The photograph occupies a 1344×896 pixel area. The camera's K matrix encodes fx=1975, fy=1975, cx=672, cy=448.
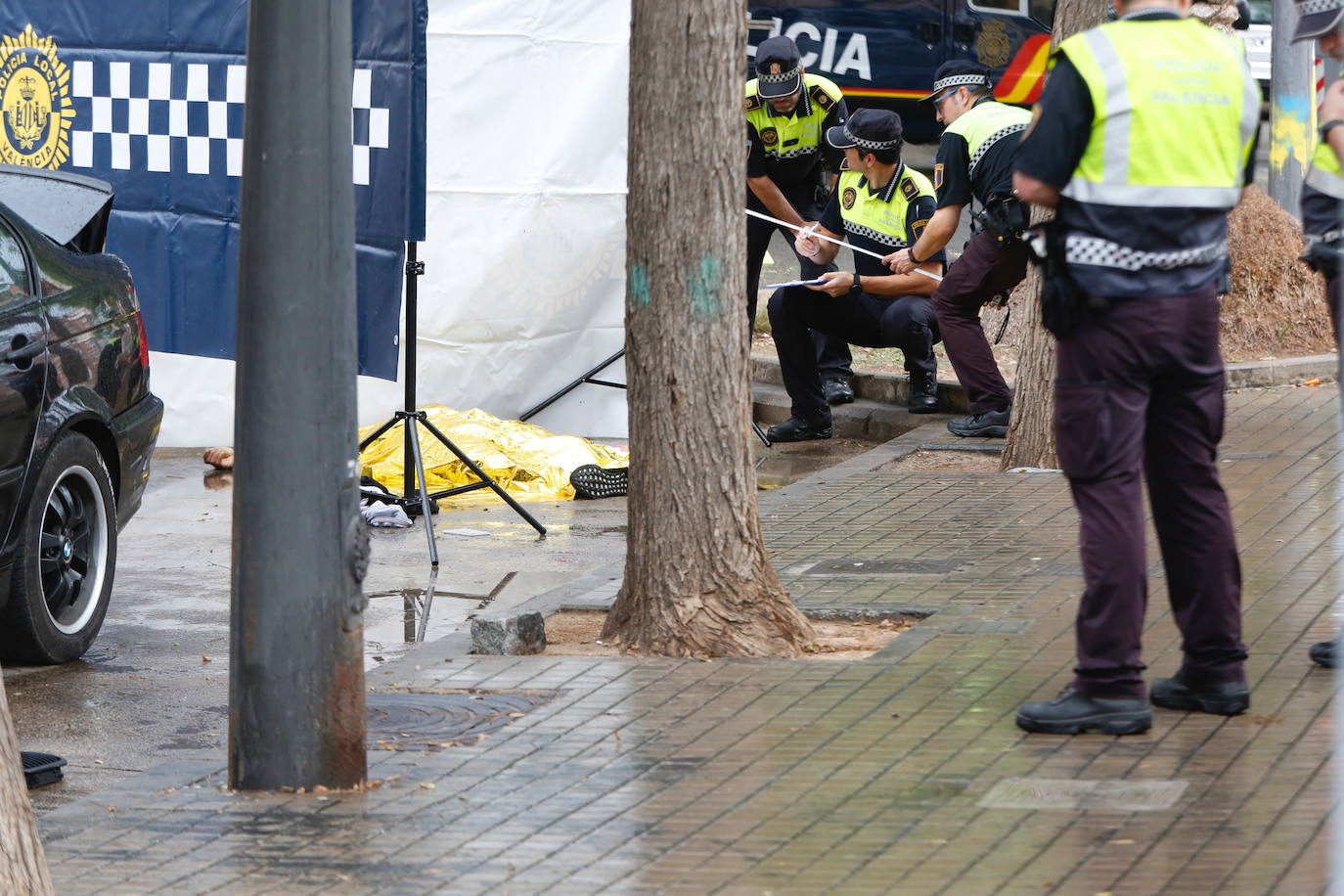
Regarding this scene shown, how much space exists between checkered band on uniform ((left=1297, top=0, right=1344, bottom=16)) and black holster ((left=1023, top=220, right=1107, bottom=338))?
112cm

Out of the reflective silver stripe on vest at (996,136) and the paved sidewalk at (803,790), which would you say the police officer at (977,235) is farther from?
the paved sidewalk at (803,790)

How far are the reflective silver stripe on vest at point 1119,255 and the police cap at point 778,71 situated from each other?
273 inches

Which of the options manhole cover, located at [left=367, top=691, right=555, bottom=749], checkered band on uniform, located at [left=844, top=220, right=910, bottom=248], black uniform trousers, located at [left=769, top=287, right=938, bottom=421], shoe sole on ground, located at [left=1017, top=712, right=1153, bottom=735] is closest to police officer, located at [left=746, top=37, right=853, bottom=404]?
black uniform trousers, located at [left=769, top=287, right=938, bottom=421]

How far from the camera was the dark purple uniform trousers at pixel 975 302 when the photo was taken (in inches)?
399

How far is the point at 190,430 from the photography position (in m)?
11.4

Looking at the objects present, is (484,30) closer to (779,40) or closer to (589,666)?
(779,40)

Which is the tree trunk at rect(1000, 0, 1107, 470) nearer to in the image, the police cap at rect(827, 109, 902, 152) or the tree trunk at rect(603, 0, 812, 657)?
the police cap at rect(827, 109, 902, 152)

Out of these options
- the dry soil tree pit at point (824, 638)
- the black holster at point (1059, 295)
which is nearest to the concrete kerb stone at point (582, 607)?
the dry soil tree pit at point (824, 638)

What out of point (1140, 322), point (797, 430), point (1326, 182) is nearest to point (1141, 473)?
point (1140, 322)

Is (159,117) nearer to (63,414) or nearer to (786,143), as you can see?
(63,414)

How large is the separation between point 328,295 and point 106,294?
2.94m

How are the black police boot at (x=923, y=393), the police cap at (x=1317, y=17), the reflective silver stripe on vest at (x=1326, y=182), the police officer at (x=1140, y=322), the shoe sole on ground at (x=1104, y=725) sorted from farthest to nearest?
the black police boot at (x=923, y=393) → the reflective silver stripe on vest at (x=1326, y=182) → the police cap at (x=1317, y=17) → the shoe sole on ground at (x=1104, y=725) → the police officer at (x=1140, y=322)

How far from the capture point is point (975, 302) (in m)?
10.3

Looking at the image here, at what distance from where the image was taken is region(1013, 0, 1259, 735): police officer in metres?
4.97
